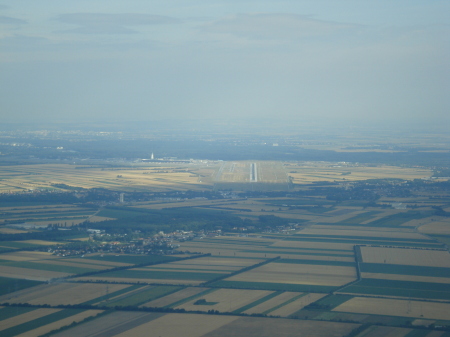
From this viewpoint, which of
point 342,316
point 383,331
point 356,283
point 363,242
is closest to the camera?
point 383,331

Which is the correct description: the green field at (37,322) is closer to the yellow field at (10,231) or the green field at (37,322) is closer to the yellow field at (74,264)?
the yellow field at (74,264)

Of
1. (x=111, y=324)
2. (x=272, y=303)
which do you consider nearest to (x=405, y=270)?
(x=272, y=303)

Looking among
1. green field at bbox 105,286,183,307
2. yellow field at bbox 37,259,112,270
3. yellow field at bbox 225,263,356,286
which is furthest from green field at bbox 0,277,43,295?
yellow field at bbox 225,263,356,286

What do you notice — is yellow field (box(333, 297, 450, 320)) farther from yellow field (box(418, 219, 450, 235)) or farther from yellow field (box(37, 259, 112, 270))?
yellow field (box(418, 219, 450, 235))

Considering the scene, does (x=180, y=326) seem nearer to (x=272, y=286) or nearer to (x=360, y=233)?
(x=272, y=286)

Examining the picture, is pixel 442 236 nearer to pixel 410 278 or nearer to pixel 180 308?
pixel 410 278

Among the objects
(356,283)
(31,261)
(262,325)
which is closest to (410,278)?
(356,283)

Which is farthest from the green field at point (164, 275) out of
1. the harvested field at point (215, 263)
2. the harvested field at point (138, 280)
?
the harvested field at point (215, 263)
